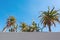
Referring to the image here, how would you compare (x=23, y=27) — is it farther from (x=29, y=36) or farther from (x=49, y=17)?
(x=29, y=36)

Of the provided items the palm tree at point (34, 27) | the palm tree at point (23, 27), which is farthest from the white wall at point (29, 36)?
the palm tree at point (23, 27)

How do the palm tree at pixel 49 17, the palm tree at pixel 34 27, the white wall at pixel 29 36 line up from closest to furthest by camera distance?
the white wall at pixel 29 36 < the palm tree at pixel 49 17 < the palm tree at pixel 34 27

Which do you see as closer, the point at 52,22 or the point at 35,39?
the point at 35,39

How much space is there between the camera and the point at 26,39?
625 cm

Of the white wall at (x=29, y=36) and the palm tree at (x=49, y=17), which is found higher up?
the palm tree at (x=49, y=17)

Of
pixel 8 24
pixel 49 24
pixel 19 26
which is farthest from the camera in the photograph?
pixel 19 26

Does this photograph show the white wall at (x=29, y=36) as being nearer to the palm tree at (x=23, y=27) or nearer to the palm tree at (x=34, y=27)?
the palm tree at (x=34, y=27)

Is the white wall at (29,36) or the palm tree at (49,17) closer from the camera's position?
the white wall at (29,36)

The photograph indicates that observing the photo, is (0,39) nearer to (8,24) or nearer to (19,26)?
(8,24)

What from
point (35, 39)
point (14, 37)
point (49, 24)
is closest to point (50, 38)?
point (35, 39)

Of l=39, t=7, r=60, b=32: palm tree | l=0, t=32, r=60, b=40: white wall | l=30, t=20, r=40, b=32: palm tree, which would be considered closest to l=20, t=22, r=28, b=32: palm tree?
l=30, t=20, r=40, b=32: palm tree

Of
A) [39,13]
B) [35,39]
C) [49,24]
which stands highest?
[39,13]

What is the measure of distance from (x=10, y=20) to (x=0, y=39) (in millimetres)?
15738

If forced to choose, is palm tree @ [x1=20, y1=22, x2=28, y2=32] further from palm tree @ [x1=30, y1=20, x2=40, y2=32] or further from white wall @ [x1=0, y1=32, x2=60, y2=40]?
white wall @ [x1=0, y1=32, x2=60, y2=40]
